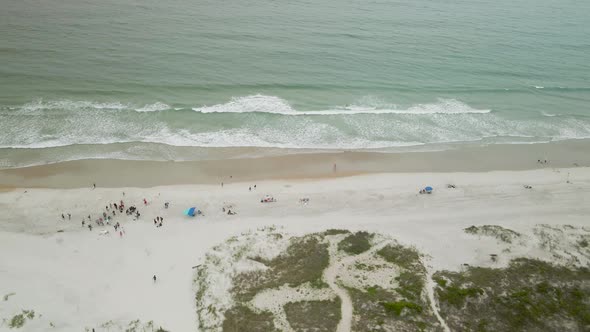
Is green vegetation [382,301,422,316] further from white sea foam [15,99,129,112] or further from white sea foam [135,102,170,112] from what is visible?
white sea foam [15,99,129,112]

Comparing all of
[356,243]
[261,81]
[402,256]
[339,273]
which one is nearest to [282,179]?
[356,243]

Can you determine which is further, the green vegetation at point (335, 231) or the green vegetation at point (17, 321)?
the green vegetation at point (335, 231)

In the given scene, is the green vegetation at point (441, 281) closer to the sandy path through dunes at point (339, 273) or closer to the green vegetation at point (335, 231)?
the sandy path through dunes at point (339, 273)

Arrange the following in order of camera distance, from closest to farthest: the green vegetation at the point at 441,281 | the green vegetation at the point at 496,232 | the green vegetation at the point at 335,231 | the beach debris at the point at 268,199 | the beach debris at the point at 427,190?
the green vegetation at the point at 441,281 < the green vegetation at the point at 496,232 < the green vegetation at the point at 335,231 < the beach debris at the point at 268,199 < the beach debris at the point at 427,190

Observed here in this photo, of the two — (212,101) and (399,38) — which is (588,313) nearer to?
(212,101)

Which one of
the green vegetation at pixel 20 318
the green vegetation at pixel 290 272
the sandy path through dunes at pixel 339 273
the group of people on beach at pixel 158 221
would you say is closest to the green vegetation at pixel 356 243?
the sandy path through dunes at pixel 339 273

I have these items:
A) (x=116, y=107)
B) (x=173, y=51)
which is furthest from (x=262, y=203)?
(x=173, y=51)
